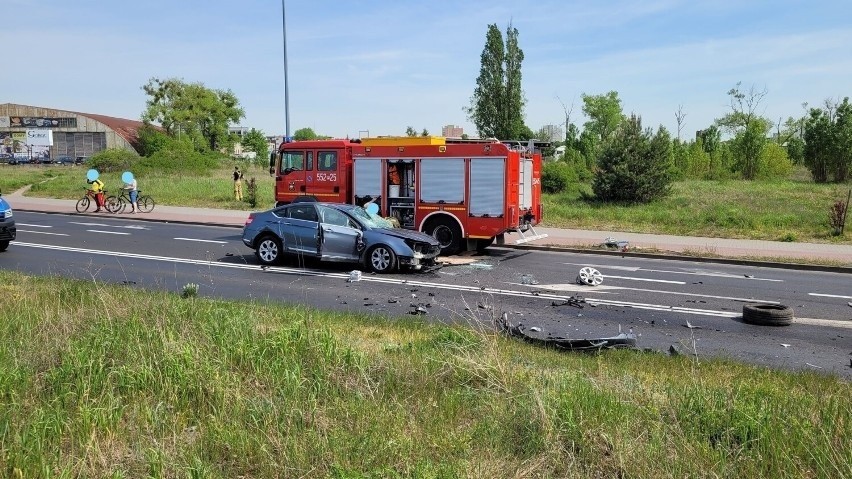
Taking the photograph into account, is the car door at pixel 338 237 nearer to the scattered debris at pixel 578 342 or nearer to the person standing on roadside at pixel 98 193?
the scattered debris at pixel 578 342

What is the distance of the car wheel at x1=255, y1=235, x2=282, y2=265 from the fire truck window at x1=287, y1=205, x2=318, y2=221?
0.66 metres

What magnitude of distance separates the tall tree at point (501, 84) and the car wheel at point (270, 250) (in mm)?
35348

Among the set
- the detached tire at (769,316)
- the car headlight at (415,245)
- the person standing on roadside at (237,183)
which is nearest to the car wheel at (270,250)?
the car headlight at (415,245)

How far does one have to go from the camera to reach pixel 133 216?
A: 2827 centimetres

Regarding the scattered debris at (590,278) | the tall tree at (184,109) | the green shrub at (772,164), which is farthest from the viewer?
the tall tree at (184,109)

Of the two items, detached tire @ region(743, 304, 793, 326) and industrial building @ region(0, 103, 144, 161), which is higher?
industrial building @ region(0, 103, 144, 161)

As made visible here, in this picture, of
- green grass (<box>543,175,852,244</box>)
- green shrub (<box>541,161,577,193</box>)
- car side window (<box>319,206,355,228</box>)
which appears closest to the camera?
car side window (<box>319,206,355,228</box>)

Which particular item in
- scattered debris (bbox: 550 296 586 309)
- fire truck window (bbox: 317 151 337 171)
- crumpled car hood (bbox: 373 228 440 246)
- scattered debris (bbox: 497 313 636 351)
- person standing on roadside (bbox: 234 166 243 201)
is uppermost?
fire truck window (bbox: 317 151 337 171)

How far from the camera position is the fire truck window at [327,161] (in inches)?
760

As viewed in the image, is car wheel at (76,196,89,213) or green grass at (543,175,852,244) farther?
car wheel at (76,196,89,213)

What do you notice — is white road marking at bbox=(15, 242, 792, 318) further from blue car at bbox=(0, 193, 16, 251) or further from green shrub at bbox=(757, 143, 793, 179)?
green shrub at bbox=(757, 143, 793, 179)

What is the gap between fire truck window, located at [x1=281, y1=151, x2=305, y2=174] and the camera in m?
19.8

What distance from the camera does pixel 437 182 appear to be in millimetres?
17953

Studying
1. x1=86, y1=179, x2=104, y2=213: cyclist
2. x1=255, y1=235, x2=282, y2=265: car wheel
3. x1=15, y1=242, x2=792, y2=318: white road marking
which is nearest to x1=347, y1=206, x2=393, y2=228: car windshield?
x1=15, y1=242, x2=792, y2=318: white road marking
